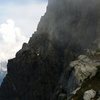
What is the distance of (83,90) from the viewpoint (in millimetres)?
145500

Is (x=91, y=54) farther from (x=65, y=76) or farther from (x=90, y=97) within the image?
(x=90, y=97)

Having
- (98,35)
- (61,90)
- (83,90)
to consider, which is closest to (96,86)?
(83,90)

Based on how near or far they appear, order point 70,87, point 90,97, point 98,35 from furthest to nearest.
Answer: point 98,35 → point 70,87 → point 90,97

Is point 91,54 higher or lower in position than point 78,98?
higher

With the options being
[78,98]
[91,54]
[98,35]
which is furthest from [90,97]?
[98,35]

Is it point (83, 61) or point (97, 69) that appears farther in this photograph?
point (83, 61)

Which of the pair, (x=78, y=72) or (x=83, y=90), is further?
(x=78, y=72)

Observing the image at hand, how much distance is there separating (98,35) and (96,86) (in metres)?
57.1

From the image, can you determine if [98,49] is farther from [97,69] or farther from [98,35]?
[97,69]

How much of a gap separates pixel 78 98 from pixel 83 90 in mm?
5471

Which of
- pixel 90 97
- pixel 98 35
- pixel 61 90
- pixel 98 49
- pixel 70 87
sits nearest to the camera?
pixel 90 97

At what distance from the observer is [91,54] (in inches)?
7116

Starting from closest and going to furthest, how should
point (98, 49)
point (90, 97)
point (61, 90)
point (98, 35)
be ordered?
point (90, 97)
point (61, 90)
point (98, 49)
point (98, 35)

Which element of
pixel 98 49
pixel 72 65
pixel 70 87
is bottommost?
pixel 70 87
